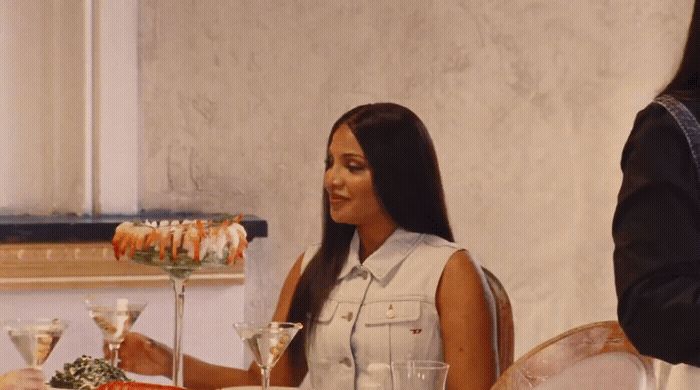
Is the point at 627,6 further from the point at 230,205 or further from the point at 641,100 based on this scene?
the point at 230,205

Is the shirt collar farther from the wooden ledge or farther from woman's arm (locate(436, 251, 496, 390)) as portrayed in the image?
the wooden ledge

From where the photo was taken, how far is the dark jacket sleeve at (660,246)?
1.53 metres

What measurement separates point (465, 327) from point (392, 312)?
0.17 metres

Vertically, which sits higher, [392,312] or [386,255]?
[386,255]

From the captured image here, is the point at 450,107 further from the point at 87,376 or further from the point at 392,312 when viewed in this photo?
the point at 87,376

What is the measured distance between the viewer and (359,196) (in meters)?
2.77

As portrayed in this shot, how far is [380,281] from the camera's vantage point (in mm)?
2764

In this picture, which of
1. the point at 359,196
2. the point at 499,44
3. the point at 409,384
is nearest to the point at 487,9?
the point at 499,44

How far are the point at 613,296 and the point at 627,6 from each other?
889mm

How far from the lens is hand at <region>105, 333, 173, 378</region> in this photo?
242 centimetres

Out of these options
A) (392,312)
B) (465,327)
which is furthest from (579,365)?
(392,312)

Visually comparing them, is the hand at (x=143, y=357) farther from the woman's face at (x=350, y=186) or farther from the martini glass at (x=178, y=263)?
the woman's face at (x=350, y=186)

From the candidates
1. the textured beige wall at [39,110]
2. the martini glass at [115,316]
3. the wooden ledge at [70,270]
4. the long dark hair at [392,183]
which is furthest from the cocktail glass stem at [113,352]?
the textured beige wall at [39,110]

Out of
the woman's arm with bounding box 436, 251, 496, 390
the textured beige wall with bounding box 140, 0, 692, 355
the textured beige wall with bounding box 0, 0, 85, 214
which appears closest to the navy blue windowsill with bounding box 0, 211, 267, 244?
the textured beige wall with bounding box 0, 0, 85, 214
